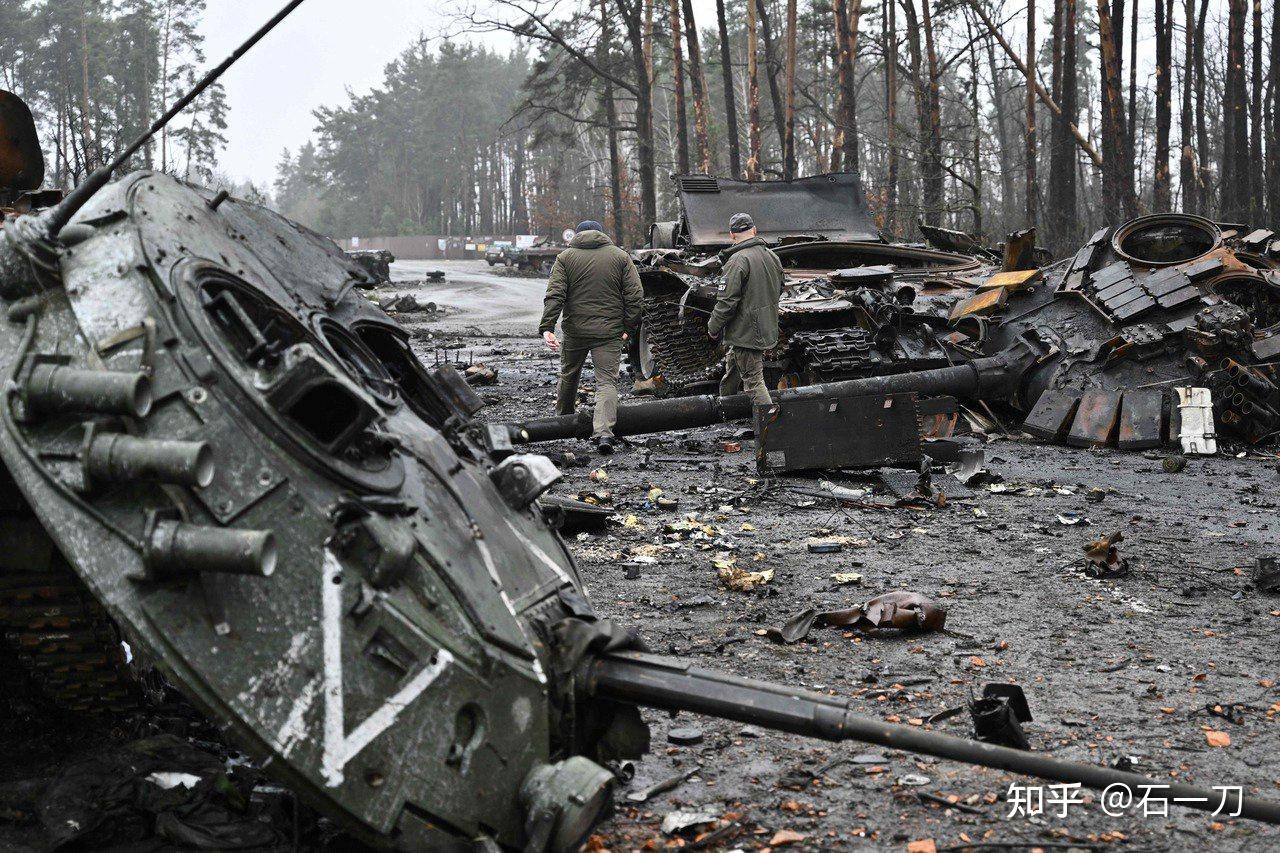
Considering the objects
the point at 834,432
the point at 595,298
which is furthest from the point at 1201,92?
the point at 834,432

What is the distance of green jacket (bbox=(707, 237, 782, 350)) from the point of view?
9867mm

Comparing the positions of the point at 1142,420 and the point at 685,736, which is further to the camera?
the point at 1142,420

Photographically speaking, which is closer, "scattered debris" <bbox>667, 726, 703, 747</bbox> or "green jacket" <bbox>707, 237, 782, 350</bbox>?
"scattered debris" <bbox>667, 726, 703, 747</bbox>

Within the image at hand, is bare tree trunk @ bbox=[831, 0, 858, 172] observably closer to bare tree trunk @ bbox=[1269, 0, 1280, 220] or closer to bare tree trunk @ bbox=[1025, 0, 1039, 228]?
bare tree trunk @ bbox=[1025, 0, 1039, 228]

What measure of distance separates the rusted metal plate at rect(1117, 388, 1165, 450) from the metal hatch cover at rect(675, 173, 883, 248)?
4651 mm

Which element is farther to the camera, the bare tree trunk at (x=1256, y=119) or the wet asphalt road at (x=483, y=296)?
the wet asphalt road at (x=483, y=296)

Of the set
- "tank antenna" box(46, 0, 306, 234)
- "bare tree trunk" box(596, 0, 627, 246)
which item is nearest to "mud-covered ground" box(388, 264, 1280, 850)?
"tank antenna" box(46, 0, 306, 234)

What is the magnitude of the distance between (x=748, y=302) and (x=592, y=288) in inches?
51.9

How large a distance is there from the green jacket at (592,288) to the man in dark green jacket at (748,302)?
30.8 inches

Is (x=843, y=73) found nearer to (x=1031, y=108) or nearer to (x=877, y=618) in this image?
(x=1031, y=108)

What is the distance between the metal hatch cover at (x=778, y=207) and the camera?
1398 centimetres

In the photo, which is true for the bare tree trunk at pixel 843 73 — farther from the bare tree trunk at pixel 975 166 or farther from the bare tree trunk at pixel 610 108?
the bare tree trunk at pixel 610 108

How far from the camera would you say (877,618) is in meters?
5.29

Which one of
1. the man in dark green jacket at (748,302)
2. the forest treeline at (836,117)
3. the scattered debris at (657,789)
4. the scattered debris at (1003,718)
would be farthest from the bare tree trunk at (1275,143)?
the scattered debris at (657,789)
